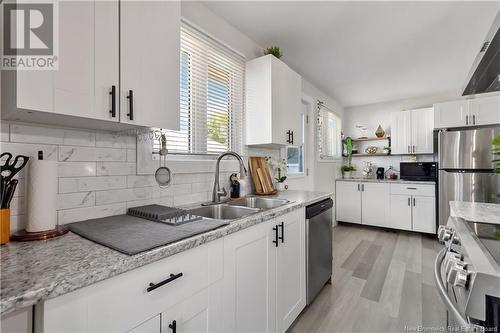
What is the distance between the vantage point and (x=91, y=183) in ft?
3.98

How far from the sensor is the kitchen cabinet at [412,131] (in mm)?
4098

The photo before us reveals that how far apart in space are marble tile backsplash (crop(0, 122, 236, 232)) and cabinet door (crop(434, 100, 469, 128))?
429 cm

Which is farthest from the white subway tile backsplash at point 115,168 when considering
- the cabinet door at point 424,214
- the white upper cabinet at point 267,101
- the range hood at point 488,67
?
the cabinet door at point 424,214

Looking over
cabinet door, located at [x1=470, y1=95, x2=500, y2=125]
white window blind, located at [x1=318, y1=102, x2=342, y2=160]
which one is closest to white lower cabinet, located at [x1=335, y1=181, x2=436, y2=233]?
white window blind, located at [x1=318, y1=102, x2=342, y2=160]

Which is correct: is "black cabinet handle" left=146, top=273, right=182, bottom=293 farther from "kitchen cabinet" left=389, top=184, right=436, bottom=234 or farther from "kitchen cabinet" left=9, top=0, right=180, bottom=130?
"kitchen cabinet" left=389, top=184, right=436, bottom=234

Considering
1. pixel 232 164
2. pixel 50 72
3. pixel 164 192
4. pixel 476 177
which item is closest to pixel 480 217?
pixel 232 164

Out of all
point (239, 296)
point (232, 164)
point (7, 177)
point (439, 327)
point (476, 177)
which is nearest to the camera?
point (7, 177)

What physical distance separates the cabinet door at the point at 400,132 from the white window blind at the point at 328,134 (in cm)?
98

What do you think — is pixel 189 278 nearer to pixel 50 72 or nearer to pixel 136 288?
pixel 136 288

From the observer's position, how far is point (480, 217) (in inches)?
49.6

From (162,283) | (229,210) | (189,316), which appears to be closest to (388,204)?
(229,210)

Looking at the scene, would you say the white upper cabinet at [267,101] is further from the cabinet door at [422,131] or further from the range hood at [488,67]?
the cabinet door at [422,131]

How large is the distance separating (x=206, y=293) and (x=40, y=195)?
2.62 feet

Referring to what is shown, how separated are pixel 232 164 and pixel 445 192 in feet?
11.2
